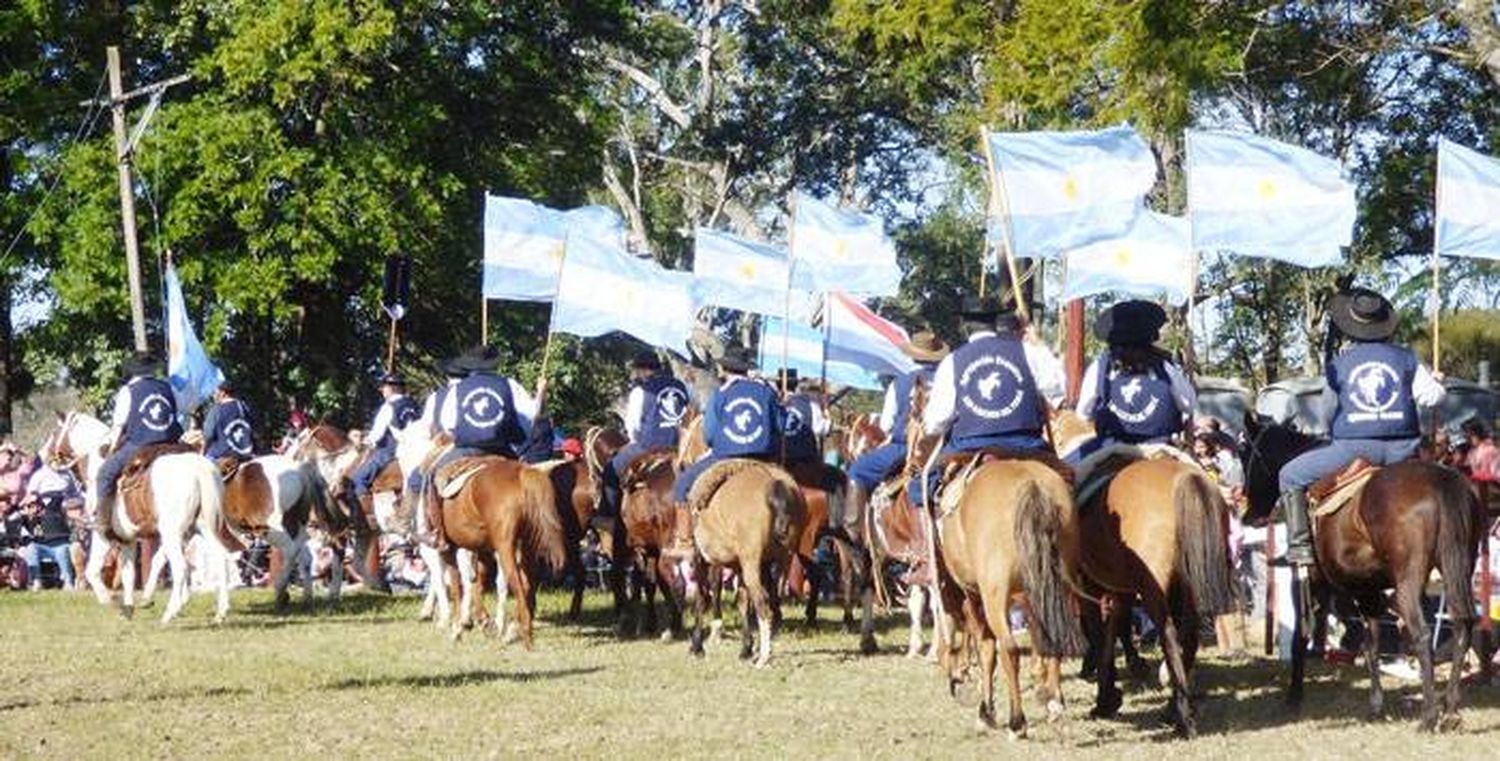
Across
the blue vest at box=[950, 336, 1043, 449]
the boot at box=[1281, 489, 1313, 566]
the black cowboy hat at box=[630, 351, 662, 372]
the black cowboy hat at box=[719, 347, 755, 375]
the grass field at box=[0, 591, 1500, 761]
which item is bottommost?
the grass field at box=[0, 591, 1500, 761]

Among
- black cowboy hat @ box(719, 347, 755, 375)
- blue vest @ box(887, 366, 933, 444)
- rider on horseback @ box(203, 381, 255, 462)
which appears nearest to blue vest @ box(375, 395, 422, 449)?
rider on horseback @ box(203, 381, 255, 462)

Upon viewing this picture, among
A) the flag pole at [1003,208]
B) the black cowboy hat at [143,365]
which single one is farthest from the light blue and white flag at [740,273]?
the flag pole at [1003,208]

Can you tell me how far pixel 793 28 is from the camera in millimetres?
44406

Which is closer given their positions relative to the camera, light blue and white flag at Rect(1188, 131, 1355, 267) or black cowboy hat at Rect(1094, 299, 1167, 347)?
black cowboy hat at Rect(1094, 299, 1167, 347)

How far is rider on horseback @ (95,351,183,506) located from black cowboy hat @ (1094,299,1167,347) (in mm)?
10648

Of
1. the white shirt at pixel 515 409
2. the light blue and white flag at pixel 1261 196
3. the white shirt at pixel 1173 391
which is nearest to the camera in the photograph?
the white shirt at pixel 1173 391

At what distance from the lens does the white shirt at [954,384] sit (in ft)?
42.1

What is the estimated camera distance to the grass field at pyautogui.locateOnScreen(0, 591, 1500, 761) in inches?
480

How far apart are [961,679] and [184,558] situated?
30.0ft

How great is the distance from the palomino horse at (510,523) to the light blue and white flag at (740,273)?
5.90 metres

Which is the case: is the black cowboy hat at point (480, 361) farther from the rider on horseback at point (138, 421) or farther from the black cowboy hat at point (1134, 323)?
the black cowboy hat at point (1134, 323)

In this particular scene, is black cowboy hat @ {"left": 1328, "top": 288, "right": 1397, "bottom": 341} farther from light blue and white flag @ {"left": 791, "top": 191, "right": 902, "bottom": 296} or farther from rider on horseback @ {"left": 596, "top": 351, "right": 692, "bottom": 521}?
light blue and white flag @ {"left": 791, "top": 191, "right": 902, "bottom": 296}

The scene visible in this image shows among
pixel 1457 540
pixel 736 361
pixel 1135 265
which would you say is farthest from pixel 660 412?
pixel 1457 540

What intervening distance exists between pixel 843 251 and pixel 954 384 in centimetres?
1010
